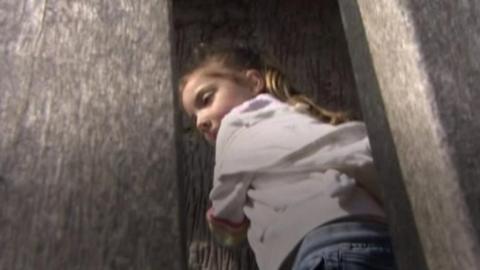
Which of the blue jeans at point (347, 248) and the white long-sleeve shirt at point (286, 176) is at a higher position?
the white long-sleeve shirt at point (286, 176)

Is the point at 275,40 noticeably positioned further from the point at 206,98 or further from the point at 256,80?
the point at 206,98

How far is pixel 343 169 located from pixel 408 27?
28.2 inches

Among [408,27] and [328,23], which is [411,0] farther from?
[328,23]

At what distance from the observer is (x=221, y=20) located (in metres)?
2.46

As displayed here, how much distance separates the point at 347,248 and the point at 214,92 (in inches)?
27.7

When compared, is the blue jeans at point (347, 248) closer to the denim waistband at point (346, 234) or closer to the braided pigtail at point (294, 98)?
the denim waistband at point (346, 234)

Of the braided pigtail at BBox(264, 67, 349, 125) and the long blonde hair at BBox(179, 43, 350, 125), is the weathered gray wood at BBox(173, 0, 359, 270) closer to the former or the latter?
the long blonde hair at BBox(179, 43, 350, 125)

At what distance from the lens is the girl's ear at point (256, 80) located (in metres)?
1.96

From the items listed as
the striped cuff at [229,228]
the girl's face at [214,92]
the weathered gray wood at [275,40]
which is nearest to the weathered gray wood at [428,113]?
the striped cuff at [229,228]

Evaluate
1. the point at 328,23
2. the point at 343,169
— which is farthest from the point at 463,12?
the point at 328,23

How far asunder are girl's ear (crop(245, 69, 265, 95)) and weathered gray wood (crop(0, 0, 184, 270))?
45.7 inches

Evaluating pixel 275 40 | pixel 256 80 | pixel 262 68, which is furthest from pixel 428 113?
pixel 275 40

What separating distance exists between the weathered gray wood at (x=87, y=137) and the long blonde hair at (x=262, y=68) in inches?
40.6

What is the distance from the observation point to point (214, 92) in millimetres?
1945
